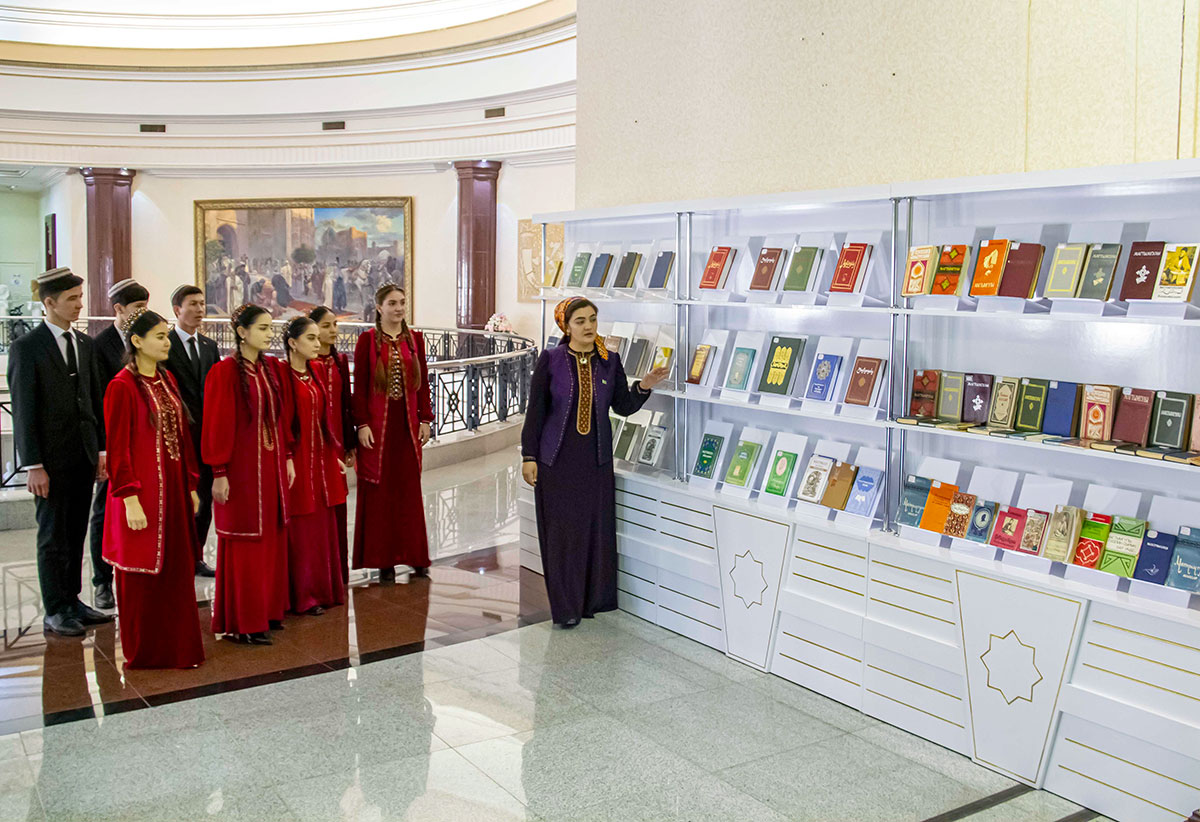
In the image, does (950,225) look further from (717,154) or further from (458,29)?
(458,29)

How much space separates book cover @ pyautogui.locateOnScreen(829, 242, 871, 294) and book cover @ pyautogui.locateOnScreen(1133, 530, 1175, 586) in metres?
1.49

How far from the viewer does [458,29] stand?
51.1ft

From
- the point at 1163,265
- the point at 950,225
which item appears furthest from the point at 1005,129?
the point at 1163,265

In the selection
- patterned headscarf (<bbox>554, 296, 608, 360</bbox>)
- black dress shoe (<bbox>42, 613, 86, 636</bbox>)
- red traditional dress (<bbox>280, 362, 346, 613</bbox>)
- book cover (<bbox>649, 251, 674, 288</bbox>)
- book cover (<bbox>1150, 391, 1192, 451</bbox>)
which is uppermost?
A: book cover (<bbox>649, 251, 674, 288</bbox>)

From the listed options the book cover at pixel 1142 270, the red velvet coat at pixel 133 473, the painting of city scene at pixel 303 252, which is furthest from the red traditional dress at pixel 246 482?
the painting of city scene at pixel 303 252

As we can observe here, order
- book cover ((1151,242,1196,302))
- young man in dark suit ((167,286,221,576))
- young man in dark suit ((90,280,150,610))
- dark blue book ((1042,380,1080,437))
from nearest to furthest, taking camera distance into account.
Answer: book cover ((1151,242,1196,302)) < dark blue book ((1042,380,1080,437)) < young man in dark suit ((90,280,150,610)) < young man in dark suit ((167,286,221,576))

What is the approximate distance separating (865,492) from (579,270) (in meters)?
2.30

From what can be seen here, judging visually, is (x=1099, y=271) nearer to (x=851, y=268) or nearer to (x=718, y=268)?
(x=851, y=268)

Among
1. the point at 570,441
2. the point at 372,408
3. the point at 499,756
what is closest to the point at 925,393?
the point at 570,441

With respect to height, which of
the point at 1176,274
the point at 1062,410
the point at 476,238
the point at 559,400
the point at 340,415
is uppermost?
the point at 476,238

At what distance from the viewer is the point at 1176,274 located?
3285mm

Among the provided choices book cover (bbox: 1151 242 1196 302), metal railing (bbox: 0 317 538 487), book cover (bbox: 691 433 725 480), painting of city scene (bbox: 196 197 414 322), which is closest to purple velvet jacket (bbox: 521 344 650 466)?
book cover (bbox: 691 433 725 480)

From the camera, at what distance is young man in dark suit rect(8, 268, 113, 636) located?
4910 millimetres

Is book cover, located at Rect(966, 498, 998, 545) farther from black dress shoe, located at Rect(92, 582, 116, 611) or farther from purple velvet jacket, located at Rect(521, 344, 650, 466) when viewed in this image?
black dress shoe, located at Rect(92, 582, 116, 611)
